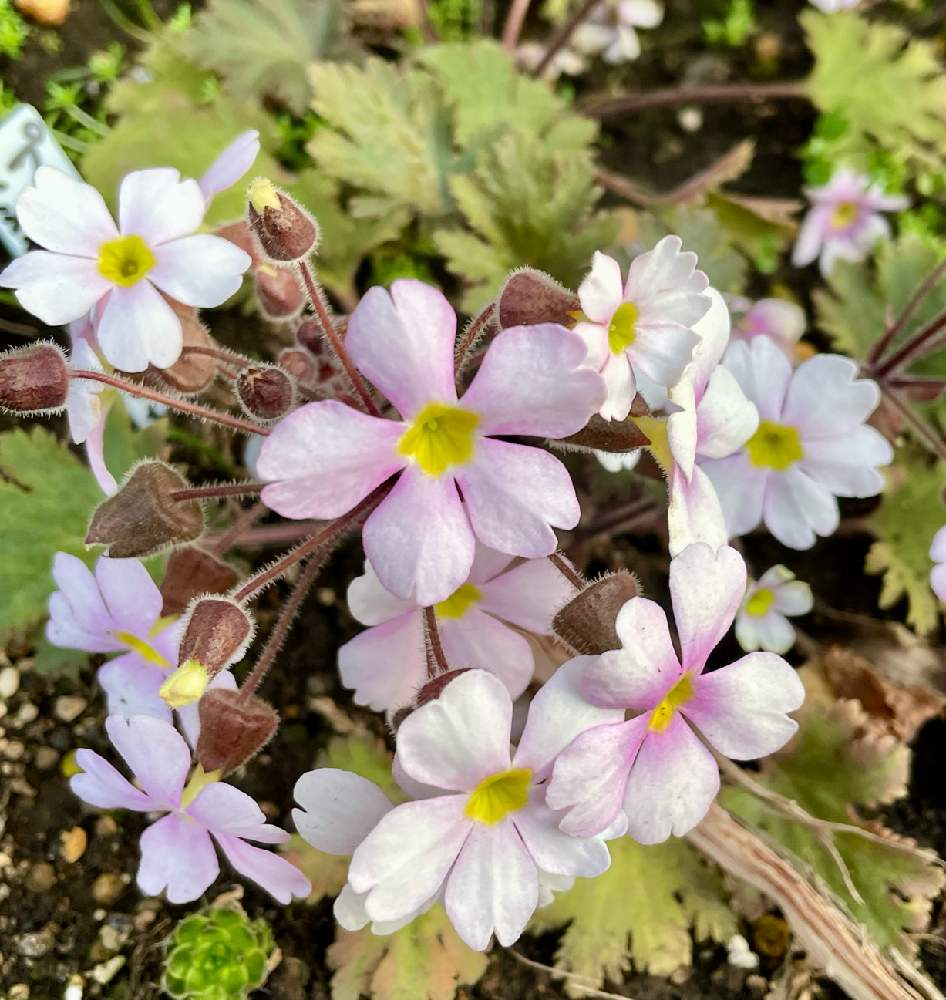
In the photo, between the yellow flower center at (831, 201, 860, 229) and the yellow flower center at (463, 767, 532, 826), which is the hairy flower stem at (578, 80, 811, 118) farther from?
the yellow flower center at (463, 767, 532, 826)

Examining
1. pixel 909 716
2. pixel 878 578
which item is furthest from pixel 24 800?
pixel 878 578

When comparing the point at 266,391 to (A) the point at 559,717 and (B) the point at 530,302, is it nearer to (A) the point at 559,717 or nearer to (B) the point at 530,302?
(B) the point at 530,302

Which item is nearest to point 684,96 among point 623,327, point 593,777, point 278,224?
point 623,327

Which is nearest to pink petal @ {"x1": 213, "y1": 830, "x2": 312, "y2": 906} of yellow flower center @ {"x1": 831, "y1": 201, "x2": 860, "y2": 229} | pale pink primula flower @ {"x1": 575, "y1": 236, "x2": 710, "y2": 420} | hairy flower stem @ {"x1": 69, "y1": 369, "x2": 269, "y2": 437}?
hairy flower stem @ {"x1": 69, "y1": 369, "x2": 269, "y2": 437}

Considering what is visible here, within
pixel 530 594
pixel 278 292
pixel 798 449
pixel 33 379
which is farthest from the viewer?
pixel 798 449

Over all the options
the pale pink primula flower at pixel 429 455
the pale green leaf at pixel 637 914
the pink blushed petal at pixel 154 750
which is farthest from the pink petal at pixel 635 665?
the pale green leaf at pixel 637 914

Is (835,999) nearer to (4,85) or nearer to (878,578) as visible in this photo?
(878,578)

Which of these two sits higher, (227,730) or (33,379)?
(33,379)

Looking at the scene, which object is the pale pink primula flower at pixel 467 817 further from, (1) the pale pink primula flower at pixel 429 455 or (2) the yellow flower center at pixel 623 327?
(2) the yellow flower center at pixel 623 327
